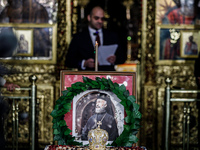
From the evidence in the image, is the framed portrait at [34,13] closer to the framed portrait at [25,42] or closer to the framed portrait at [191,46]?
the framed portrait at [25,42]

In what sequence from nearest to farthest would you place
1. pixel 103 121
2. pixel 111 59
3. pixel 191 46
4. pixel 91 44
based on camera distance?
1. pixel 103 121
2. pixel 111 59
3. pixel 91 44
4. pixel 191 46

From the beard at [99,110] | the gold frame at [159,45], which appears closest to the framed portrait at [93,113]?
the beard at [99,110]

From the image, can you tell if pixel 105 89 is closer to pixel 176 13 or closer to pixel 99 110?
pixel 99 110

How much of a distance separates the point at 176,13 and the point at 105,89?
3091mm

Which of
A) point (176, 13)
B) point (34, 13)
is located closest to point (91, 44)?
point (34, 13)

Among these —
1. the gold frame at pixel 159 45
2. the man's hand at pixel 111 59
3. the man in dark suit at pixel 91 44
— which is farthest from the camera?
the gold frame at pixel 159 45

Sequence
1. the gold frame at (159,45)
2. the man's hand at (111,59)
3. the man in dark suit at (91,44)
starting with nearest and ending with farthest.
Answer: the man's hand at (111,59), the man in dark suit at (91,44), the gold frame at (159,45)

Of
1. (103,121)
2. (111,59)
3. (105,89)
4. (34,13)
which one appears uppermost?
(34,13)

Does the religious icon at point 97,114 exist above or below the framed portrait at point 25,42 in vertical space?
below

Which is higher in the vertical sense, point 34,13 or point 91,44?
point 34,13

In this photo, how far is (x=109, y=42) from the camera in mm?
4449

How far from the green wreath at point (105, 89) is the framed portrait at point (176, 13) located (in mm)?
2946

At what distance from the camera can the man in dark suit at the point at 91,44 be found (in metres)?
4.21

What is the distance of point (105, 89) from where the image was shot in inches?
71.9
